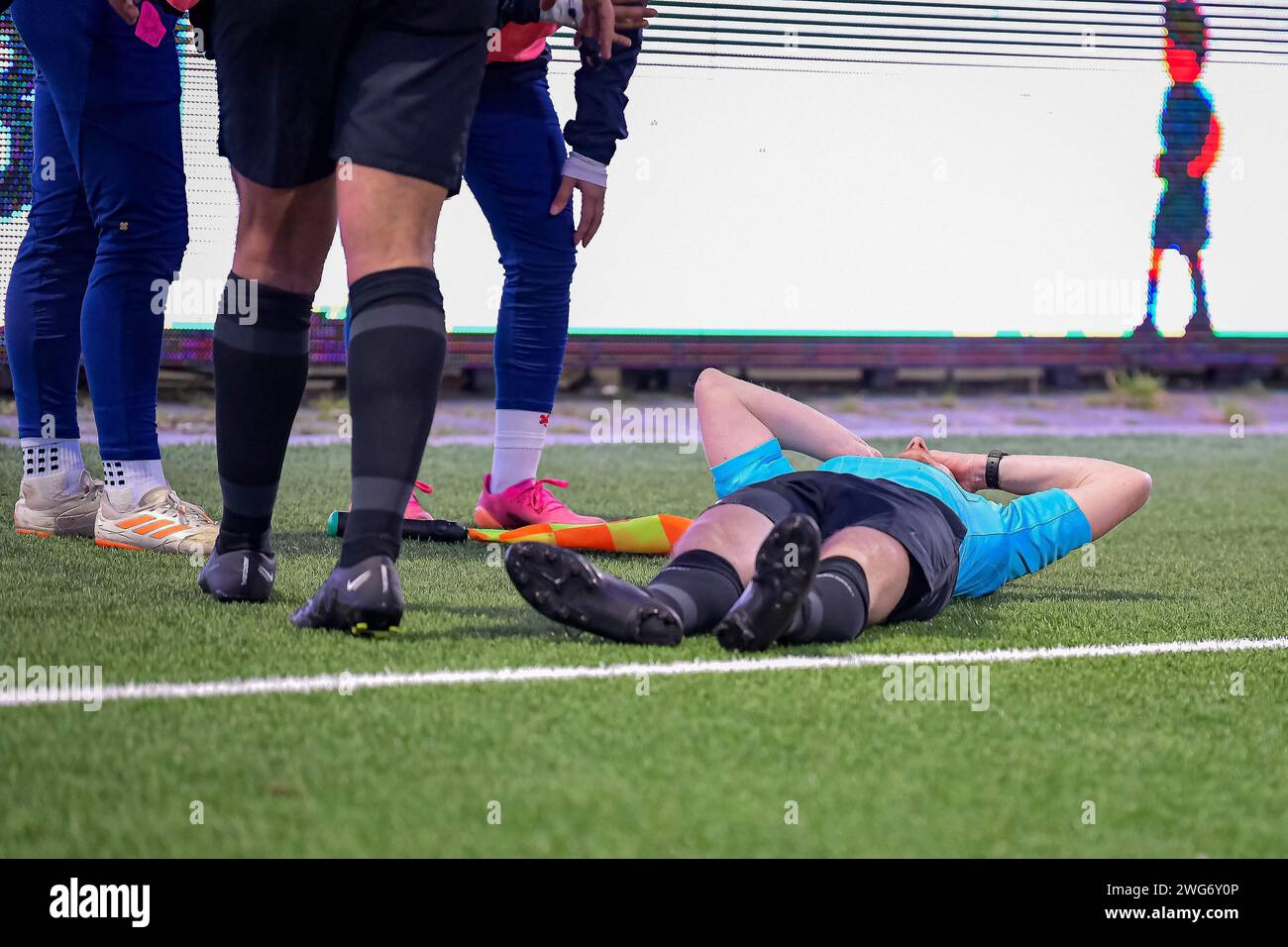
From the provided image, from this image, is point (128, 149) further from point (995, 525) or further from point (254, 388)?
point (995, 525)

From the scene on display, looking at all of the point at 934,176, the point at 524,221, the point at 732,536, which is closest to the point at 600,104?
the point at 524,221

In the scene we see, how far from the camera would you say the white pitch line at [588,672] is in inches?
63.0

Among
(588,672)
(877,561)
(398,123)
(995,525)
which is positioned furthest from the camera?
(995,525)

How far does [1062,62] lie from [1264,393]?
2.25m

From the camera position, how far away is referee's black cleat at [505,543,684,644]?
1786 mm

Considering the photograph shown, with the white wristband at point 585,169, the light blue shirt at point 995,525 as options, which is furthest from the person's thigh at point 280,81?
the white wristband at point 585,169

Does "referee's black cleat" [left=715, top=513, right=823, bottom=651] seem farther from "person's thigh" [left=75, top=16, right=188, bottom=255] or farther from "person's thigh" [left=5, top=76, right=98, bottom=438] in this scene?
"person's thigh" [left=5, top=76, right=98, bottom=438]

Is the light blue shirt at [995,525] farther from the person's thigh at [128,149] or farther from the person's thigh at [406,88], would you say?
the person's thigh at [128,149]

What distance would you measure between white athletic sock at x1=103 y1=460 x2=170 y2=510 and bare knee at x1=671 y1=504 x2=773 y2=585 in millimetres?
1206

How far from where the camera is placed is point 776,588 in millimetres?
1778

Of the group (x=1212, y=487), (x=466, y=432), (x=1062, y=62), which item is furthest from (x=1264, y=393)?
(x=466, y=432)

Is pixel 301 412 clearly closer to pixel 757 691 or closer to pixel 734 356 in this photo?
pixel 734 356

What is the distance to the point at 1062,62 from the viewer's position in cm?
803

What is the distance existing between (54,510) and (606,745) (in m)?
1.79
